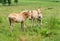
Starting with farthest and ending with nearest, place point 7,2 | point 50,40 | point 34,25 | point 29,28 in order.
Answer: point 7,2 < point 34,25 < point 29,28 < point 50,40

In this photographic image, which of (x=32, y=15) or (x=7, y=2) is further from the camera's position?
(x=7, y=2)

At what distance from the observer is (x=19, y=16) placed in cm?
1178

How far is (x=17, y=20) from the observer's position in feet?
38.1

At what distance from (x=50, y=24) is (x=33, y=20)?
4.80 feet

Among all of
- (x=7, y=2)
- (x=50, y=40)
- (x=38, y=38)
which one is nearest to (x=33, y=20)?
(x=50, y=40)

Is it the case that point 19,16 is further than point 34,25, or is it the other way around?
point 34,25

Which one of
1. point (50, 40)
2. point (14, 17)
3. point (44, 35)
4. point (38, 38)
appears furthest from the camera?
point (14, 17)

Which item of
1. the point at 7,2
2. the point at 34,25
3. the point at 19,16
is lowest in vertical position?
the point at 7,2

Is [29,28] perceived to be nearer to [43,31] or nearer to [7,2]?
[43,31]

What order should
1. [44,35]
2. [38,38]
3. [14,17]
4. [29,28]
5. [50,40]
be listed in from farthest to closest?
[29,28] < [14,17] < [44,35] < [50,40] < [38,38]

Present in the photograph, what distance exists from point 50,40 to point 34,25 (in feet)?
12.5

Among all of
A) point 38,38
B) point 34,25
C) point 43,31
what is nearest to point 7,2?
point 34,25

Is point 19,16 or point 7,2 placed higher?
point 19,16

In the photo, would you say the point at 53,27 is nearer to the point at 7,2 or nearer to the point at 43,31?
the point at 43,31
